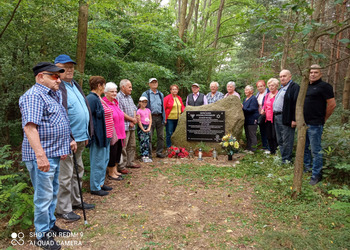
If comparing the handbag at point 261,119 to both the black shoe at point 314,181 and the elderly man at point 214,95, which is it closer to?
the elderly man at point 214,95

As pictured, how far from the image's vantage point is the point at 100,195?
3.91m

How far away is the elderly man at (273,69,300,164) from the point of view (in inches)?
184

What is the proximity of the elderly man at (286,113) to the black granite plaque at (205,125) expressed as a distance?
6.15 feet

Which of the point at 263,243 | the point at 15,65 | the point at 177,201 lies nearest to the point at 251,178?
the point at 177,201

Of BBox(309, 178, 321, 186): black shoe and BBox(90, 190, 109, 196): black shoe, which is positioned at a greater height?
BBox(309, 178, 321, 186): black shoe

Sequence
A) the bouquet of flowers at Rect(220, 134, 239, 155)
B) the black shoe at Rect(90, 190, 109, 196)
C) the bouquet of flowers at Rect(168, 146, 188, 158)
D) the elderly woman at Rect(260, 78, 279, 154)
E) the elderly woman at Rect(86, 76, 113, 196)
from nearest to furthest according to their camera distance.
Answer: the elderly woman at Rect(86, 76, 113, 196), the black shoe at Rect(90, 190, 109, 196), the elderly woman at Rect(260, 78, 279, 154), the bouquet of flowers at Rect(220, 134, 239, 155), the bouquet of flowers at Rect(168, 146, 188, 158)

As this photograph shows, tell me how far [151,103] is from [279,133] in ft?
10.8

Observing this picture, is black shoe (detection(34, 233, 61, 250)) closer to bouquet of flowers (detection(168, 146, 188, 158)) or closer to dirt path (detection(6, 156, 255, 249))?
dirt path (detection(6, 156, 255, 249))

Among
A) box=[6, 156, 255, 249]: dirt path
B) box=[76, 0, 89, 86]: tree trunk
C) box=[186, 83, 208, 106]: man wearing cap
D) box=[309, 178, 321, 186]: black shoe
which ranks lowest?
box=[6, 156, 255, 249]: dirt path

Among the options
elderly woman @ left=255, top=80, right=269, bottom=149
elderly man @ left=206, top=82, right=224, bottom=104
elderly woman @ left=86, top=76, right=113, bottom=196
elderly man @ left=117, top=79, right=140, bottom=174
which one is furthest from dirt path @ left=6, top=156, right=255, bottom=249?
elderly man @ left=206, top=82, right=224, bottom=104

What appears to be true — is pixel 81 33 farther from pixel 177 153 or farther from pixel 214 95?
pixel 214 95

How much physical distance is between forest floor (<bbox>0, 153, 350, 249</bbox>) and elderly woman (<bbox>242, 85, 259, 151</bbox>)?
6.10ft

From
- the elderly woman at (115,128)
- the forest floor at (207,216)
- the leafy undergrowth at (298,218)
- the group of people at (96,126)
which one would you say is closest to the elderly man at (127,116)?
the group of people at (96,126)

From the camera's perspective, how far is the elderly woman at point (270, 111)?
19.3 ft
